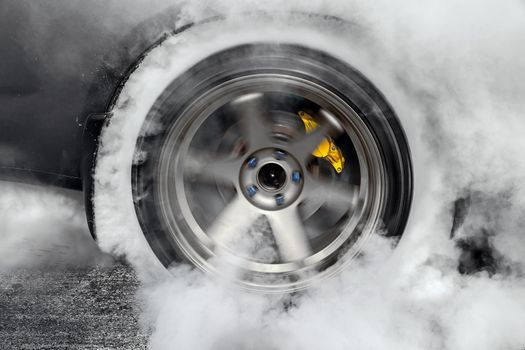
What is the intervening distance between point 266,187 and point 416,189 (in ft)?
2.05

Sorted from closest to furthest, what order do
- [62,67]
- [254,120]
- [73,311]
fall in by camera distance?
[62,67], [254,120], [73,311]

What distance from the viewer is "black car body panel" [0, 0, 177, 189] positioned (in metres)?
1.64

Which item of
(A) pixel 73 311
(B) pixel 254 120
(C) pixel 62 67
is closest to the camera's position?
(C) pixel 62 67

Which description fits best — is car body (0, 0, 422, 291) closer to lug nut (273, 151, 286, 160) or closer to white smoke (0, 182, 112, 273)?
lug nut (273, 151, 286, 160)

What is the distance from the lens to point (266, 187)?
189 cm

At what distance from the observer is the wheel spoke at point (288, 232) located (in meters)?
1.86

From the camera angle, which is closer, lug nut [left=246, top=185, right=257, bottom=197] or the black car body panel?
the black car body panel

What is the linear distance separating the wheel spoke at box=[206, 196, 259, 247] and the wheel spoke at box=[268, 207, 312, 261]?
0.10 m

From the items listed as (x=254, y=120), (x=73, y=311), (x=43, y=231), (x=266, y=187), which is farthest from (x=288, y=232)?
(x=43, y=231)

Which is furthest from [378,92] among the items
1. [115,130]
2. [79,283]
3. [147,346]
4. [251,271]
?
[79,283]

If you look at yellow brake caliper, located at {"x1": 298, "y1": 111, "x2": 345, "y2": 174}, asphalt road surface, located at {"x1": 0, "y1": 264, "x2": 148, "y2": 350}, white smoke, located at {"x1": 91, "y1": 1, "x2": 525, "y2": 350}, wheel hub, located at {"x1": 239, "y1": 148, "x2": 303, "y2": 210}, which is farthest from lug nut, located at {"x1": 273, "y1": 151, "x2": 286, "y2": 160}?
asphalt road surface, located at {"x1": 0, "y1": 264, "x2": 148, "y2": 350}

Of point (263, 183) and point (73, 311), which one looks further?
point (73, 311)

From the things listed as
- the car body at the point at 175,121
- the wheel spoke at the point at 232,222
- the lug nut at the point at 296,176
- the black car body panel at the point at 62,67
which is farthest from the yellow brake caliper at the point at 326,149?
the black car body panel at the point at 62,67

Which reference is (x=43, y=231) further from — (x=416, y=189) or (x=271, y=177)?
(x=416, y=189)
